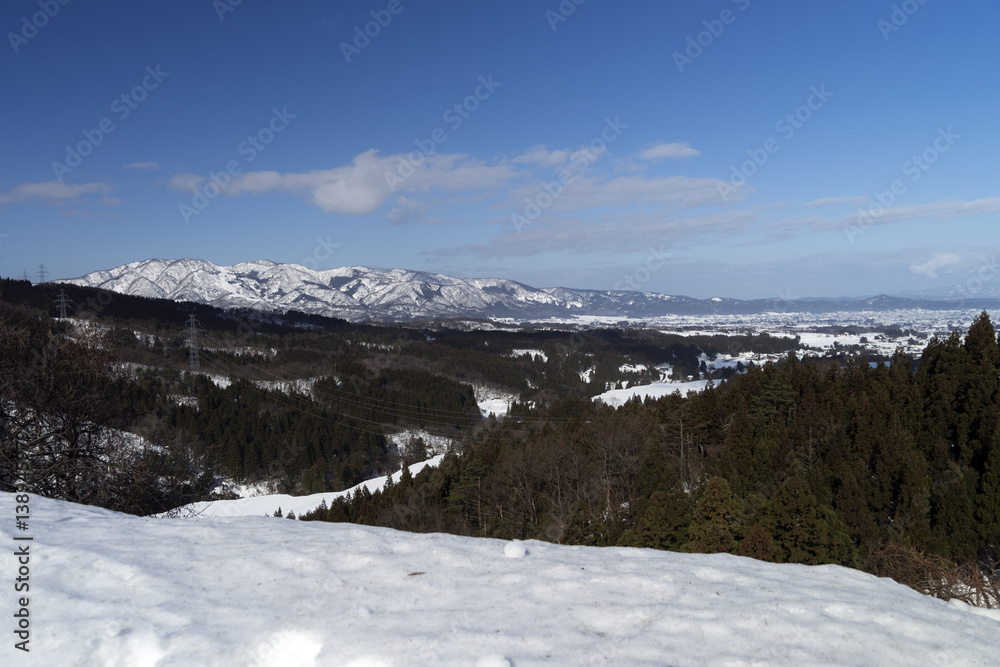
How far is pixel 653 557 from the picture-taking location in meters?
6.66

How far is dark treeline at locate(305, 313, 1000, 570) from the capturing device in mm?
19234

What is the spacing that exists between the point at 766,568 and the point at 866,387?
44.9m

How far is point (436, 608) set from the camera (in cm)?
469

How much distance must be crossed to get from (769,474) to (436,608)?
3367cm

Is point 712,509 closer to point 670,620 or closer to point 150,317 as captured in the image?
point 670,620

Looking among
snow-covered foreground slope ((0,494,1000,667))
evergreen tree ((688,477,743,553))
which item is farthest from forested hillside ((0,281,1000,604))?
snow-covered foreground slope ((0,494,1000,667))

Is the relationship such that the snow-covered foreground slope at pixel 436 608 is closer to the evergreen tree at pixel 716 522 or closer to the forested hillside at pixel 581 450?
the forested hillside at pixel 581 450

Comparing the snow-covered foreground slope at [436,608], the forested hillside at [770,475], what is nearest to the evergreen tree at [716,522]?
the forested hillside at [770,475]

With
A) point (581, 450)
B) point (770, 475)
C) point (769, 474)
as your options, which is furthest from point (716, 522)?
point (581, 450)

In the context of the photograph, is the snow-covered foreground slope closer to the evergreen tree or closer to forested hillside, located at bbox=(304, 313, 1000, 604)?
forested hillside, located at bbox=(304, 313, 1000, 604)

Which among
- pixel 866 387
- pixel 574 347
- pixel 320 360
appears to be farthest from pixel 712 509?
pixel 574 347

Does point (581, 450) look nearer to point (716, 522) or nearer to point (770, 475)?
point (770, 475)

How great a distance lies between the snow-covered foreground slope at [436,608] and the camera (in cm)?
394

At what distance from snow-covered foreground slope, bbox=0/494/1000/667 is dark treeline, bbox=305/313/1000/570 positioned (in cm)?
1305
